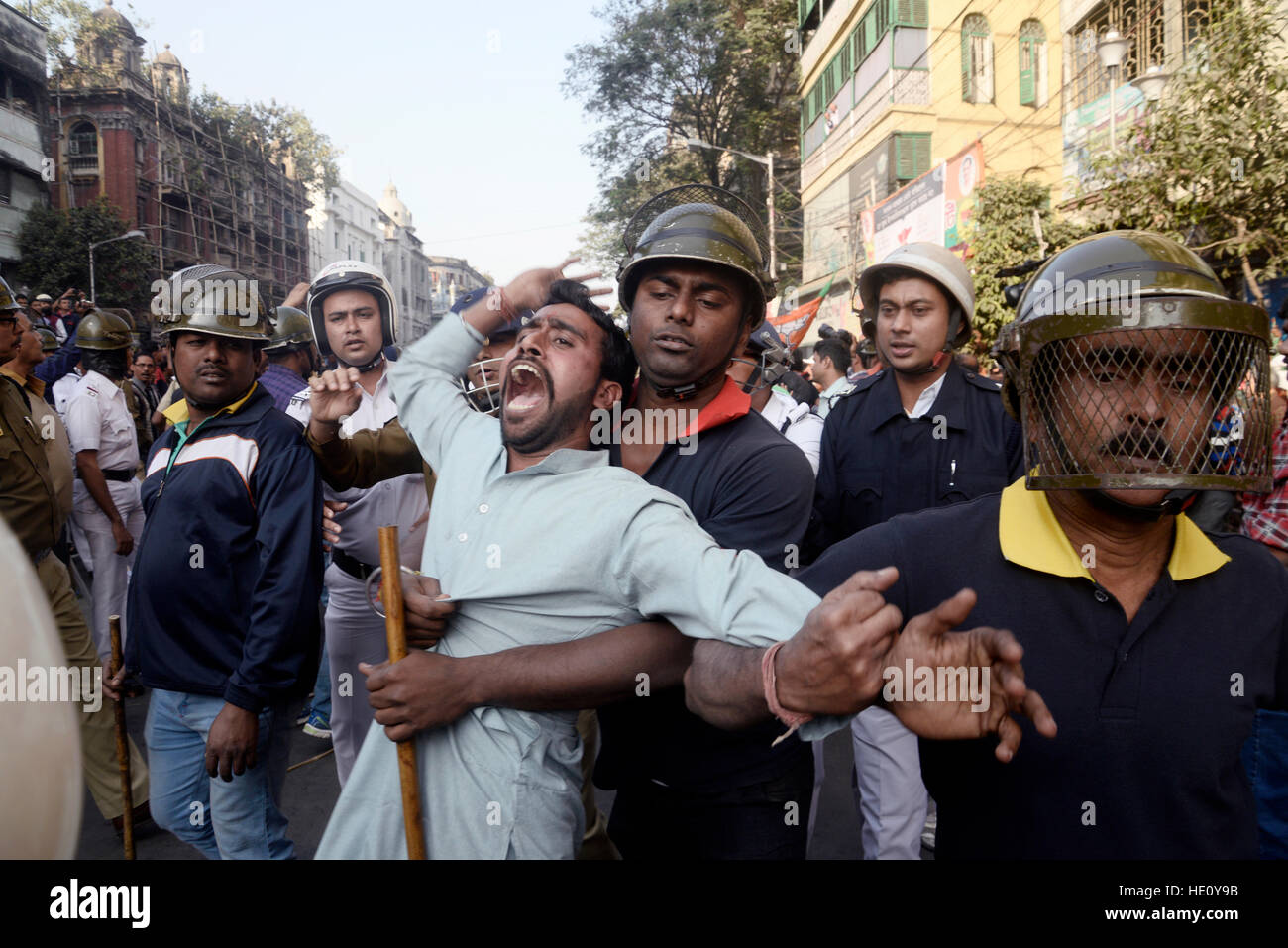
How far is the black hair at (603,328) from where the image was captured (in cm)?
198

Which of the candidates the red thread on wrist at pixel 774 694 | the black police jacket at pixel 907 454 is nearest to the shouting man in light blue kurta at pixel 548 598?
the red thread on wrist at pixel 774 694

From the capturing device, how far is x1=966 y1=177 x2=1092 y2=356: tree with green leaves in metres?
11.0

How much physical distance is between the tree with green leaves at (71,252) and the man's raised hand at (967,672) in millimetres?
24245

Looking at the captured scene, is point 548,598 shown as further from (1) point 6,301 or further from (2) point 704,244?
(1) point 6,301

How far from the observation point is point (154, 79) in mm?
21641

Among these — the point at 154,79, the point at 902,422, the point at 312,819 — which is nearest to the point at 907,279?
the point at 902,422

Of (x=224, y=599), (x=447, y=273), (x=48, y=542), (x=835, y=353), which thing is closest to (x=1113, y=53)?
(x=835, y=353)

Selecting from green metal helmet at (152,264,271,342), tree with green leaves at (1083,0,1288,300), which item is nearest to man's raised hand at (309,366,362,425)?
green metal helmet at (152,264,271,342)

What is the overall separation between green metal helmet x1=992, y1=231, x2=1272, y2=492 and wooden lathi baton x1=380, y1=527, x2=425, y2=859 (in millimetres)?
1109

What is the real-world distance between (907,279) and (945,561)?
2.04 metres

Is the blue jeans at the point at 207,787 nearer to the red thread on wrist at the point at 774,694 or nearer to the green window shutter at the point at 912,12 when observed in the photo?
the red thread on wrist at the point at 774,694
